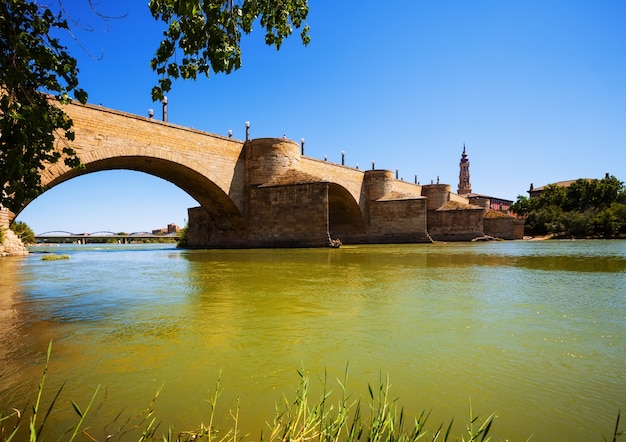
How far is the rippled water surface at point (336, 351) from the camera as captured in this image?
77.2 inches

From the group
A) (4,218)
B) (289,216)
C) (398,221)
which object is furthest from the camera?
(398,221)

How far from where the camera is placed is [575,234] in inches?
1769

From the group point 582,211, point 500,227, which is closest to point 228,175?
point 500,227

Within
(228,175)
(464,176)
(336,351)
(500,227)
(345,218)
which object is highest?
(464,176)

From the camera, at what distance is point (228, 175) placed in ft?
73.7

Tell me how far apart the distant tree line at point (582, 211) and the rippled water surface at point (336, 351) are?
47.4m

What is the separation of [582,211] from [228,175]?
2121 inches

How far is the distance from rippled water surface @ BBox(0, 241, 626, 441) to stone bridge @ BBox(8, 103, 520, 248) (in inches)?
467

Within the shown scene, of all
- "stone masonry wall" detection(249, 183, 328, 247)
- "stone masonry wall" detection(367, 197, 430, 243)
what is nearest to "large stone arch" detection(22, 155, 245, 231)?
"stone masonry wall" detection(249, 183, 328, 247)

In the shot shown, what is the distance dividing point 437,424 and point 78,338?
3.04 metres

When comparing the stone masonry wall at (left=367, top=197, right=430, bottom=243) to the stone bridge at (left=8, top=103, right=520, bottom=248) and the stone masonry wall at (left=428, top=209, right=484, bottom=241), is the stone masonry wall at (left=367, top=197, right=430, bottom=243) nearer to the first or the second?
the stone bridge at (left=8, top=103, right=520, bottom=248)

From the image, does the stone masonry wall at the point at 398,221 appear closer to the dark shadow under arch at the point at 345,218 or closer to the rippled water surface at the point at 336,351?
the dark shadow under arch at the point at 345,218

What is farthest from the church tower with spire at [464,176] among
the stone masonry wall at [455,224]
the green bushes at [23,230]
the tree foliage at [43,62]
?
the tree foliage at [43,62]

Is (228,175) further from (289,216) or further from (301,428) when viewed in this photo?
(301,428)
